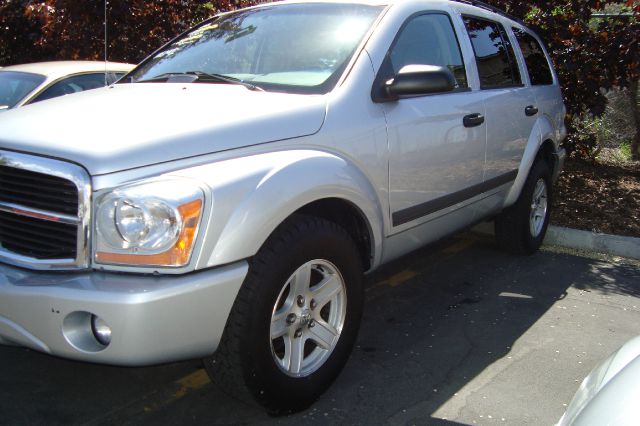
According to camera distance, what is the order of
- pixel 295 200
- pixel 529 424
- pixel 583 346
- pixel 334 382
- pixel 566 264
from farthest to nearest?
1. pixel 566 264
2. pixel 583 346
3. pixel 334 382
4. pixel 529 424
5. pixel 295 200

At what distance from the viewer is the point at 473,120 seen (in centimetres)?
411

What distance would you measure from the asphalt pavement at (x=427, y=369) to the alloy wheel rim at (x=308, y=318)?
0.77 feet

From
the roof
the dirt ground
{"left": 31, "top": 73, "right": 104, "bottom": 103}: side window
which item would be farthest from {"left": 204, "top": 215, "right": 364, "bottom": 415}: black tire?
the roof

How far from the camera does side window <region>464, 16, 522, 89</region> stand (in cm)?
448

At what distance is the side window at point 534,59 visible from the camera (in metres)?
5.43

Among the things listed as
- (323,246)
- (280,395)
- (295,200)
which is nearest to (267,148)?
(295,200)

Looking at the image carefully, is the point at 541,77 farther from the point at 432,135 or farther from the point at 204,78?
the point at 204,78

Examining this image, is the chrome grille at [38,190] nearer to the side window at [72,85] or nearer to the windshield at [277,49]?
the windshield at [277,49]

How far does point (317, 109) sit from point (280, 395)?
1.27 m

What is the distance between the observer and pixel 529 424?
9.91 feet

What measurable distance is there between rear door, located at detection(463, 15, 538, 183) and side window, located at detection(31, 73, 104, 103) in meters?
3.93

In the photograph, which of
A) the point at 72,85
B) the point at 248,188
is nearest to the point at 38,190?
the point at 248,188

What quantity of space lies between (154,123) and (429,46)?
193cm

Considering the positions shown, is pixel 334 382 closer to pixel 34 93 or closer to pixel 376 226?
pixel 376 226
